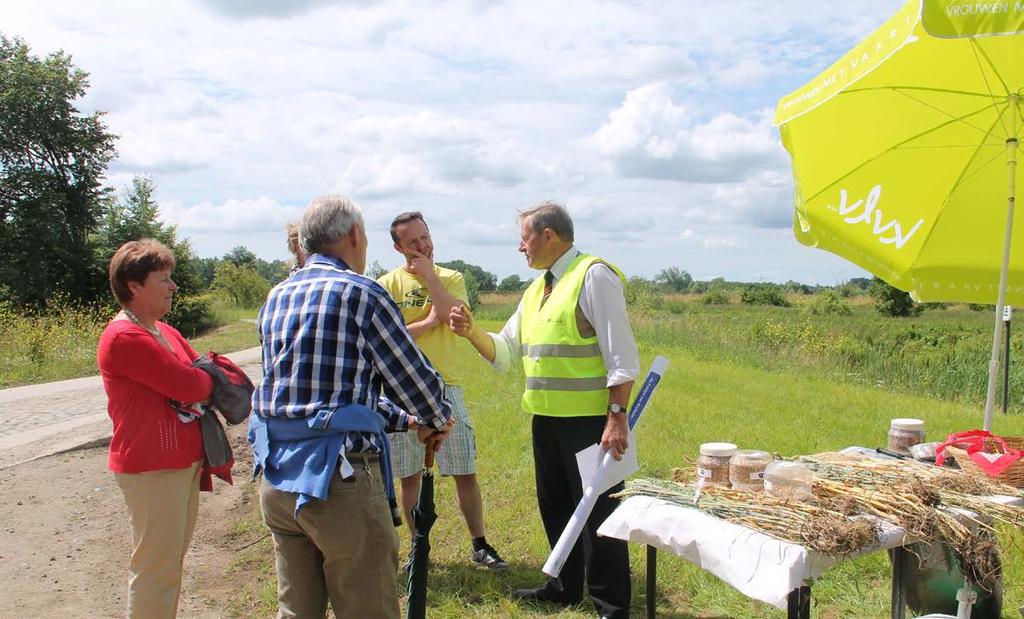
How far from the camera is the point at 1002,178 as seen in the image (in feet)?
13.3

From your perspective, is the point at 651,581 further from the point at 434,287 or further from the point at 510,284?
the point at 510,284

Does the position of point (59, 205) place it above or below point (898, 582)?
above

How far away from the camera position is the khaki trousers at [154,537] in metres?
3.31

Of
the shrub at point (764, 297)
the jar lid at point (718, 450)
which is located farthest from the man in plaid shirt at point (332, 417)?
the shrub at point (764, 297)

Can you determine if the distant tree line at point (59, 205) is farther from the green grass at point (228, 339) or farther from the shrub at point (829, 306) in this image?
the shrub at point (829, 306)

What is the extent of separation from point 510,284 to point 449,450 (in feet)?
187

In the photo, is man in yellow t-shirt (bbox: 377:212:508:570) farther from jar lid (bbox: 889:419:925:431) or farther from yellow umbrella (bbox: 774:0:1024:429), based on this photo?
jar lid (bbox: 889:419:925:431)

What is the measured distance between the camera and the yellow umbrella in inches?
144

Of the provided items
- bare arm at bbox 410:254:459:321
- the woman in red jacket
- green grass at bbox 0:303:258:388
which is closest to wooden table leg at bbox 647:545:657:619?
bare arm at bbox 410:254:459:321

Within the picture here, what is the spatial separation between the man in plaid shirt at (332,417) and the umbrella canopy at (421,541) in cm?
41

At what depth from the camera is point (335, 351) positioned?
8.41ft

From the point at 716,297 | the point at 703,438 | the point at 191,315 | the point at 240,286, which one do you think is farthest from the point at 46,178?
the point at 716,297

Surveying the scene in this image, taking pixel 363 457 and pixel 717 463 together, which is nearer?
pixel 363 457

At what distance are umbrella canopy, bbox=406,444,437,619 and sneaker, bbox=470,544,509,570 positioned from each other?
164cm
